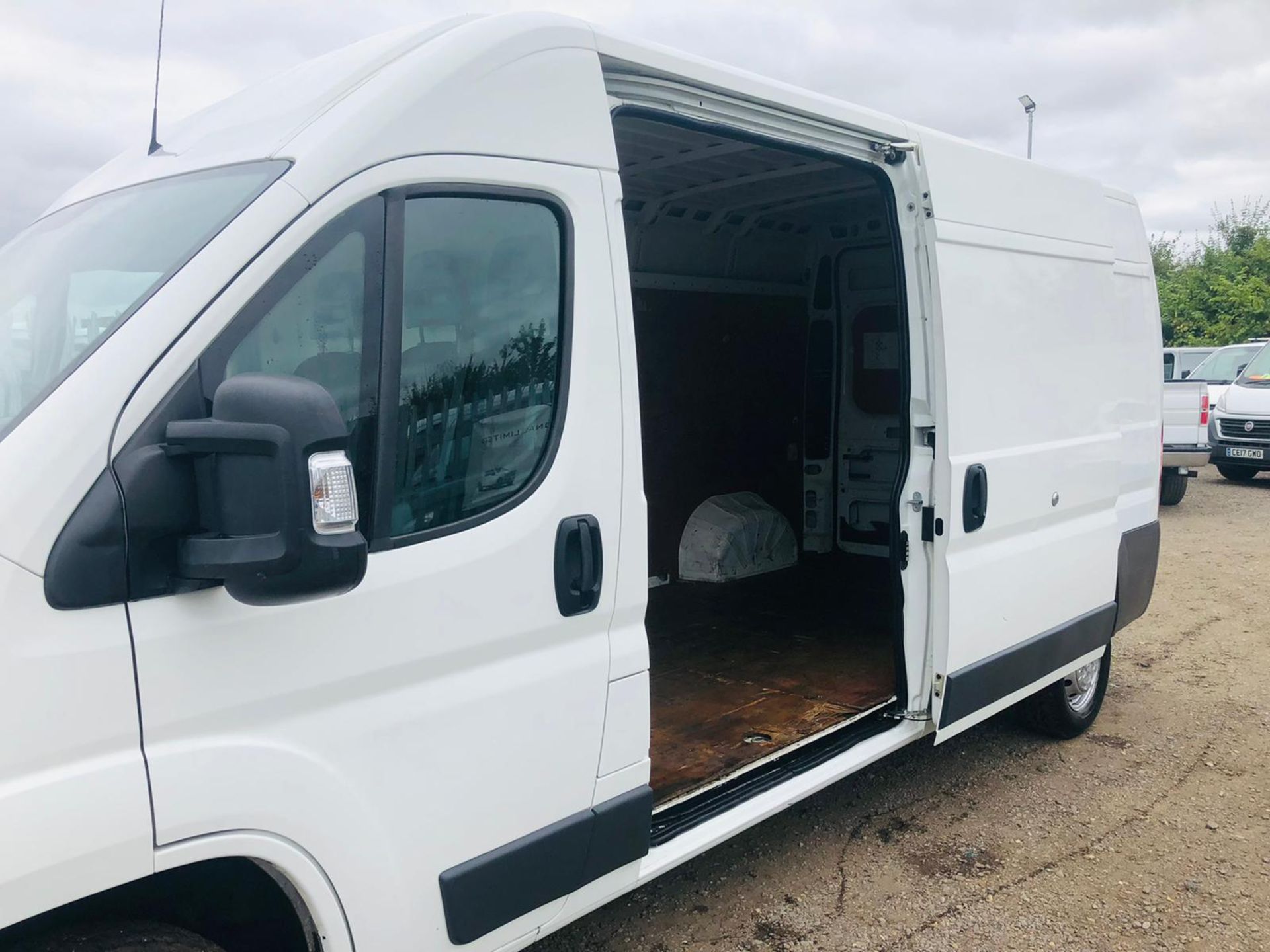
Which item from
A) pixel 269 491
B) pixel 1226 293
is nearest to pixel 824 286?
pixel 269 491

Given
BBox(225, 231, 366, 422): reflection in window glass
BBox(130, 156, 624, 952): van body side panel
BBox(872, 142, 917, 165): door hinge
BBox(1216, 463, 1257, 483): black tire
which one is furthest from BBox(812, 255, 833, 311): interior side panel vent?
BBox(1216, 463, 1257, 483): black tire

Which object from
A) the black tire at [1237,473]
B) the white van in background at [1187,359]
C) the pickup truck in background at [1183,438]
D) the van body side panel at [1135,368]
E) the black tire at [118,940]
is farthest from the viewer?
the white van in background at [1187,359]

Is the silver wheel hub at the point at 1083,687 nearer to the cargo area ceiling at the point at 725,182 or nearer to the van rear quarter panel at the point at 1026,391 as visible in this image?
the van rear quarter panel at the point at 1026,391

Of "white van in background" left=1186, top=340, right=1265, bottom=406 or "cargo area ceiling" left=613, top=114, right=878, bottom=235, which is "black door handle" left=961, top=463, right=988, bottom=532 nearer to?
"cargo area ceiling" left=613, top=114, right=878, bottom=235

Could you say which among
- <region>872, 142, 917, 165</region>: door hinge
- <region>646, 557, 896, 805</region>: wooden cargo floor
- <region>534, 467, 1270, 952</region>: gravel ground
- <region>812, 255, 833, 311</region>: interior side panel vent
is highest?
<region>872, 142, 917, 165</region>: door hinge

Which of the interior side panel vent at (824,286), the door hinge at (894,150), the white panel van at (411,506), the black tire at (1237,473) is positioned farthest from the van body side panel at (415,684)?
the black tire at (1237,473)

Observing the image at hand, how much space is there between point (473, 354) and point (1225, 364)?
16.3 meters

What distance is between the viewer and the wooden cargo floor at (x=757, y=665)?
3609 mm

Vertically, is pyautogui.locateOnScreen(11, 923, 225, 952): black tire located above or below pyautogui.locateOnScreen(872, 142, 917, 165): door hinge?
below

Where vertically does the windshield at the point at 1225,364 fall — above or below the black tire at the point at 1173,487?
above

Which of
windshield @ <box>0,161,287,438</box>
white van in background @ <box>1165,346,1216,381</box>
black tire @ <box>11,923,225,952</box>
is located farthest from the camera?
white van in background @ <box>1165,346,1216,381</box>

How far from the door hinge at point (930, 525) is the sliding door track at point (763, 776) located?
0.63 m

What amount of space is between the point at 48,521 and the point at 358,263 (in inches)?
29.0

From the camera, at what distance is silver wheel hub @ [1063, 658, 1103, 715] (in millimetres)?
4812
